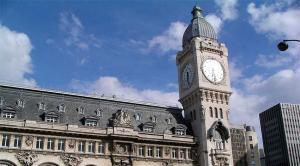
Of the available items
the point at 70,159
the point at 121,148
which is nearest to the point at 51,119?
the point at 70,159

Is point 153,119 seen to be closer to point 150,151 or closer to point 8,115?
point 150,151

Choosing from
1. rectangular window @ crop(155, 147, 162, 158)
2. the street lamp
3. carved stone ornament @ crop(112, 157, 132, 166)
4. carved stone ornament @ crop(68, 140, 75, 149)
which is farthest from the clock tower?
the street lamp

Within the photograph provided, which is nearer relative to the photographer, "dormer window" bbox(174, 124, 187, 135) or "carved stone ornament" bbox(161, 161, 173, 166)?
"carved stone ornament" bbox(161, 161, 173, 166)

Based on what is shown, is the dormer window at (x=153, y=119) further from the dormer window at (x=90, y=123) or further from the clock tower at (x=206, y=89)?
the dormer window at (x=90, y=123)

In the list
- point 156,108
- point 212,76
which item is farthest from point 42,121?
point 212,76

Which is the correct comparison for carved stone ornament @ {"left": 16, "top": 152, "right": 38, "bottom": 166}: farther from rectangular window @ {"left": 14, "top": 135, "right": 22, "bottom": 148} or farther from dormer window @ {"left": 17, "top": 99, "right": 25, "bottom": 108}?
dormer window @ {"left": 17, "top": 99, "right": 25, "bottom": 108}

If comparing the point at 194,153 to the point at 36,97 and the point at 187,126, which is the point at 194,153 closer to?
the point at 187,126

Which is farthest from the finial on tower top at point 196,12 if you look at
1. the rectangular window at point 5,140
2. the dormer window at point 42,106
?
the rectangular window at point 5,140

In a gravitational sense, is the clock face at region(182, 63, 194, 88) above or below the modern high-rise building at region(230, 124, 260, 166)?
above

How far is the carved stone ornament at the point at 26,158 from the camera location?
62.6 m

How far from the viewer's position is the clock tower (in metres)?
77.9

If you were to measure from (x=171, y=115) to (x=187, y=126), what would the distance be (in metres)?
4.29

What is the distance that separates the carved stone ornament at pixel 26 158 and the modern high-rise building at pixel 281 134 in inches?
5568

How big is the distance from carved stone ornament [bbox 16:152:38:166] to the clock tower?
104ft
